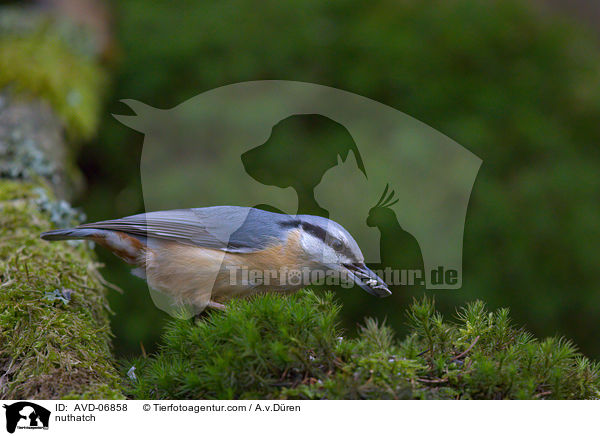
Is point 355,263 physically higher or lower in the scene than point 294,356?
higher

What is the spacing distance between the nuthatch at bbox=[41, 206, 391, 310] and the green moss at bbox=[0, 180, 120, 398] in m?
0.21

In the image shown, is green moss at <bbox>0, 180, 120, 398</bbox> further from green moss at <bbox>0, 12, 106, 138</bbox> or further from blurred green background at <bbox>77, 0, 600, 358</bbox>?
blurred green background at <bbox>77, 0, 600, 358</bbox>

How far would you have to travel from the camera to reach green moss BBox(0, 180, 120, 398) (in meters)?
1.85

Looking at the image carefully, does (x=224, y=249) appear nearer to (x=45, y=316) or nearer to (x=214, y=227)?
(x=214, y=227)

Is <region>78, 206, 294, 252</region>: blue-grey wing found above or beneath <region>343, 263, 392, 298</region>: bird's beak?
above

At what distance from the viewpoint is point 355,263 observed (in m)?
2.41

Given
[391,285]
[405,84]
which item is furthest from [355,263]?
[405,84]

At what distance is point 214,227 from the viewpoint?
2.60 meters

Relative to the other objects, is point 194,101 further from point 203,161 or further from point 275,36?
point 275,36

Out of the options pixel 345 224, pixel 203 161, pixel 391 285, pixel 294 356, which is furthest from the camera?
pixel 203 161

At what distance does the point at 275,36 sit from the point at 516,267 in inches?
99.0
